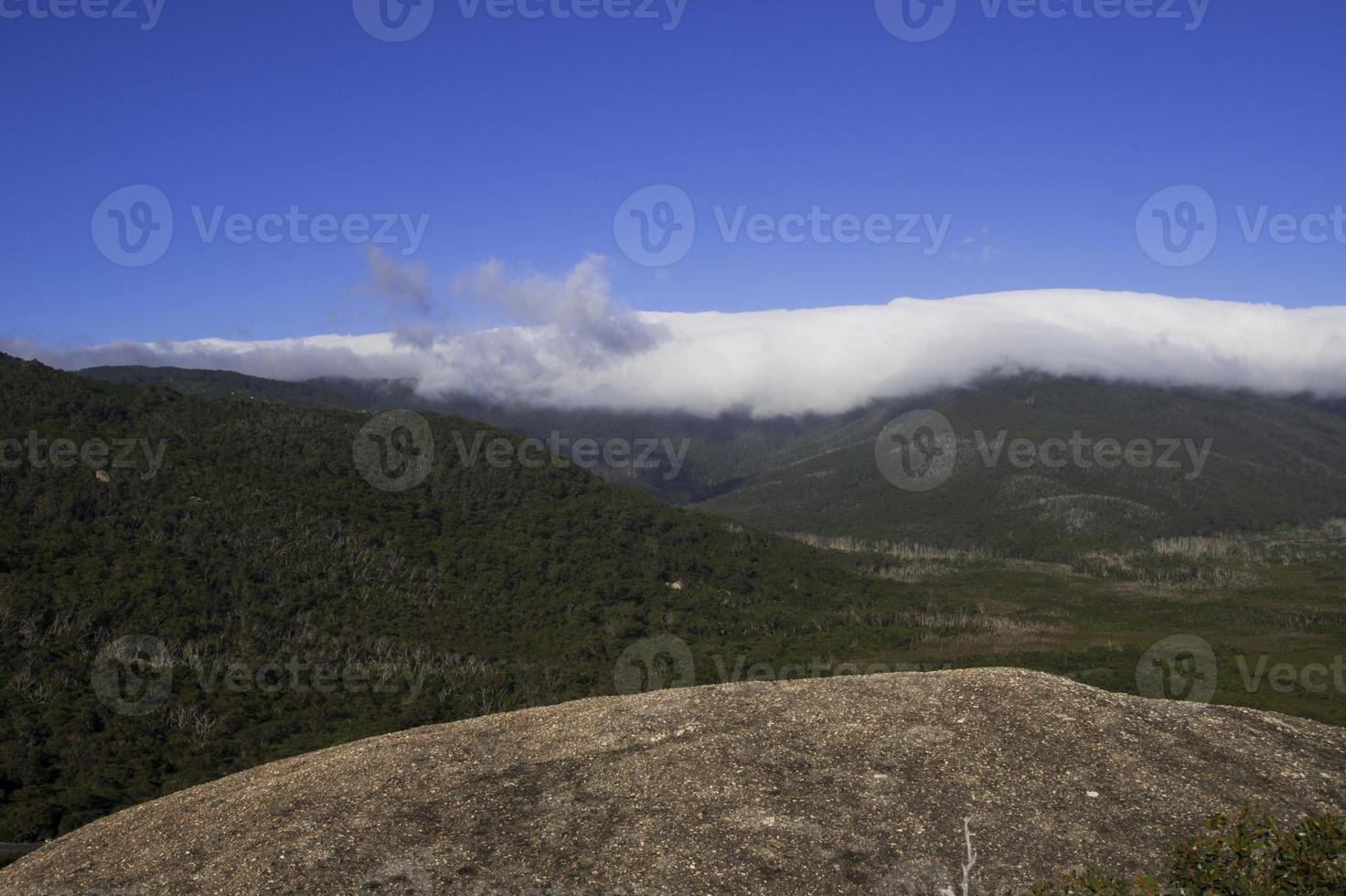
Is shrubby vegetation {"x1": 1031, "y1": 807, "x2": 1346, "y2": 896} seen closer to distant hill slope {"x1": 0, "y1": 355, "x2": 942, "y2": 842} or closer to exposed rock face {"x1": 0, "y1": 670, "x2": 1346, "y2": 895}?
exposed rock face {"x1": 0, "y1": 670, "x2": 1346, "y2": 895}

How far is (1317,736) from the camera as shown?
721 inches

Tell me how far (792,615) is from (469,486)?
33752 millimetres

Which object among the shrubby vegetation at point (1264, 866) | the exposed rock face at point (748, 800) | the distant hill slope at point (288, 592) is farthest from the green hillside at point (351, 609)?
the shrubby vegetation at point (1264, 866)

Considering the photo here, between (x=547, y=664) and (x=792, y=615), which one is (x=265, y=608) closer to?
(x=547, y=664)

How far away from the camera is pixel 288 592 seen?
60.9 meters

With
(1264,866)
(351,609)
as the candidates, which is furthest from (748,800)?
(351,609)

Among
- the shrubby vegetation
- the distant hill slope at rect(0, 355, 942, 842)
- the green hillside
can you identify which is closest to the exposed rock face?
the shrubby vegetation

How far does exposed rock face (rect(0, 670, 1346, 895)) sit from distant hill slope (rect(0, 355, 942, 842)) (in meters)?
21.5

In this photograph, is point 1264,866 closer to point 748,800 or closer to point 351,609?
point 748,800

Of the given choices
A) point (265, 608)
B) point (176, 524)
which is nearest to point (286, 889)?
point (265, 608)

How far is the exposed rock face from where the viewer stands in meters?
14.1

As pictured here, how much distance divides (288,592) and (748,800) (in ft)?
173

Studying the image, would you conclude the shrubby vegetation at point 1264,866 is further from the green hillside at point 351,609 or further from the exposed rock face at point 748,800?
the green hillside at point 351,609

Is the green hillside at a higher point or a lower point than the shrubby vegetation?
lower
